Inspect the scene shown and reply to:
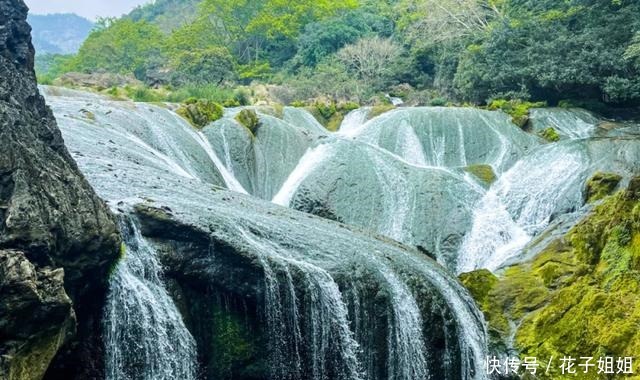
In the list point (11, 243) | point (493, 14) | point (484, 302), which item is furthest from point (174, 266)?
point (493, 14)

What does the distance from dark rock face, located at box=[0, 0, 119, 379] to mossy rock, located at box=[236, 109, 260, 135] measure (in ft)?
43.2

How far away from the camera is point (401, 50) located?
4078 cm

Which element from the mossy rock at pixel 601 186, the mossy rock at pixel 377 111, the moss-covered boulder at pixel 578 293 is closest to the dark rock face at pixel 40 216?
the moss-covered boulder at pixel 578 293

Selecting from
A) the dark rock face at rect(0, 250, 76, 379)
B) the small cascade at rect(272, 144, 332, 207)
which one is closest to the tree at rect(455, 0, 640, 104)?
the small cascade at rect(272, 144, 332, 207)

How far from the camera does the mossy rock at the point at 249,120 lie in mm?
20609

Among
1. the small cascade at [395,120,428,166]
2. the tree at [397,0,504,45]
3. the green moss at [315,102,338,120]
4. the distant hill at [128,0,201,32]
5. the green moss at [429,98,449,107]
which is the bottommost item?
the small cascade at [395,120,428,166]

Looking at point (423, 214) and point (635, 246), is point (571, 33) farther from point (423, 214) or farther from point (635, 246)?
point (635, 246)

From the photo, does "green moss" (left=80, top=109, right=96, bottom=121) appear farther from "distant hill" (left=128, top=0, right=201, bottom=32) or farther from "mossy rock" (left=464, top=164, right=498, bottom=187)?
"distant hill" (left=128, top=0, right=201, bottom=32)

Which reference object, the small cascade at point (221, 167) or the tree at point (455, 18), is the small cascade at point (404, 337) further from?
the tree at point (455, 18)

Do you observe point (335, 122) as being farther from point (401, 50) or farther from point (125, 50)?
point (125, 50)

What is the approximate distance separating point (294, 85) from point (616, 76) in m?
20.3

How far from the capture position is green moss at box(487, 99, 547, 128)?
23.2 m

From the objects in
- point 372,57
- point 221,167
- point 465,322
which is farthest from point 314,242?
point 372,57

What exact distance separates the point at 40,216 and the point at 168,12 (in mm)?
86233
